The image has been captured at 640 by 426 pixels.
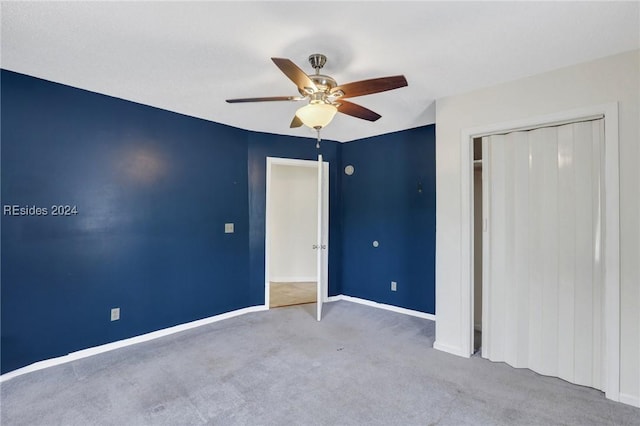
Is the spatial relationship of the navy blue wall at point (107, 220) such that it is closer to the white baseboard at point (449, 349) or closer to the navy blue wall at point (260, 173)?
the navy blue wall at point (260, 173)

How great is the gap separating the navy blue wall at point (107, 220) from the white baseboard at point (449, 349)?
241 cm

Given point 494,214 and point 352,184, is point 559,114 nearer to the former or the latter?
point 494,214

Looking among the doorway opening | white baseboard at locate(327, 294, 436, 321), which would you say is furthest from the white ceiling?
white baseboard at locate(327, 294, 436, 321)

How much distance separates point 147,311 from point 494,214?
3.53 m

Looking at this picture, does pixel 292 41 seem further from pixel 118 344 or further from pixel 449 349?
pixel 118 344

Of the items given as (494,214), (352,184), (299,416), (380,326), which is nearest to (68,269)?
(299,416)

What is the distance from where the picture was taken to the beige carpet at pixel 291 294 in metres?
4.82

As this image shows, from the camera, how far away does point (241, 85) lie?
2.86 meters

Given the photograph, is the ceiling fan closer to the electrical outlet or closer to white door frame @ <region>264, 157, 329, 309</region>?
white door frame @ <region>264, 157, 329, 309</region>

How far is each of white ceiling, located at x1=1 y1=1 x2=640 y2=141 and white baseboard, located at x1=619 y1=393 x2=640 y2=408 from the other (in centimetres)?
237

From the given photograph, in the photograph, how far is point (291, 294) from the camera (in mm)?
5336

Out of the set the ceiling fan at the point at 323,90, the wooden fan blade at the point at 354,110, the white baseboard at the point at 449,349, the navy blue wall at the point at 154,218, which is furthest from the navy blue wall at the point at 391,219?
the ceiling fan at the point at 323,90

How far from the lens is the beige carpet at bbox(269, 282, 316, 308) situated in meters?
4.82

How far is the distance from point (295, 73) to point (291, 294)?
13.2 ft
